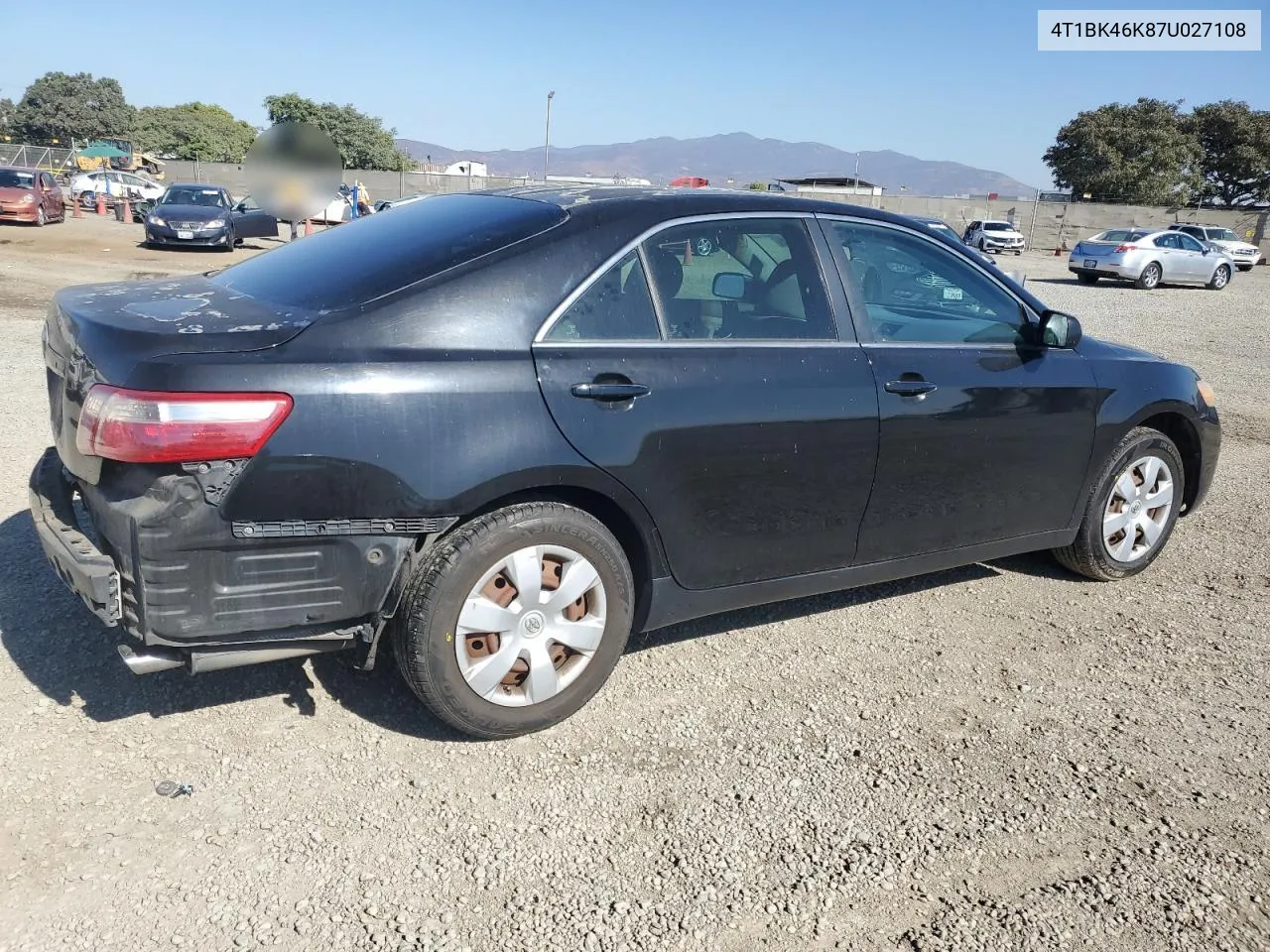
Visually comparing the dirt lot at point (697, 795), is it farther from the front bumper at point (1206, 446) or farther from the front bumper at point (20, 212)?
the front bumper at point (20, 212)

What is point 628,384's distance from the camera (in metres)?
3.19

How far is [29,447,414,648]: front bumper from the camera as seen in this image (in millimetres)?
2666

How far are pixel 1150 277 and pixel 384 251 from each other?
82.8 ft

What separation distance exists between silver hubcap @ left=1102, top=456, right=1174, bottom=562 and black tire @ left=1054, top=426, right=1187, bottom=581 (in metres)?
0.02

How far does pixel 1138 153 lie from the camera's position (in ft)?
190

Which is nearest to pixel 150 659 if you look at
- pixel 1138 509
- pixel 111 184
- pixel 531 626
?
pixel 531 626

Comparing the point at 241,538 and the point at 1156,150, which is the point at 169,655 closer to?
the point at 241,538

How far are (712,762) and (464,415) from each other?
1.34 m

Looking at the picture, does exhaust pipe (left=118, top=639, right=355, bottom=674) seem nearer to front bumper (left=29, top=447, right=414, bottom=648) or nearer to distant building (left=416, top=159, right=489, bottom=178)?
front bumper (left=29, top=447, right=414, bottom=648)

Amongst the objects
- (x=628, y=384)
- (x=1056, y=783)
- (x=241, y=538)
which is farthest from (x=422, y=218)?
(x=1056, y=783)

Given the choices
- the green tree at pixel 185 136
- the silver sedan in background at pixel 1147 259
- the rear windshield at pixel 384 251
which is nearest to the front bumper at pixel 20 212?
the silver sedan in background at pixel 1147 259

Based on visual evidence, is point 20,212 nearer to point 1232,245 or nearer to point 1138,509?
point 1138,509

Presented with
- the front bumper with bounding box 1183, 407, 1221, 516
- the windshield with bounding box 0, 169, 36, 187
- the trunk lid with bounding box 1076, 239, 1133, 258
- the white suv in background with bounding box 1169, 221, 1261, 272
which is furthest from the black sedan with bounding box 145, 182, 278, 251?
the white suv in background with bounding box 1169, 221, 1261, 272

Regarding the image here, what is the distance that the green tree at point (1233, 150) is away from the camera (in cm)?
5862
